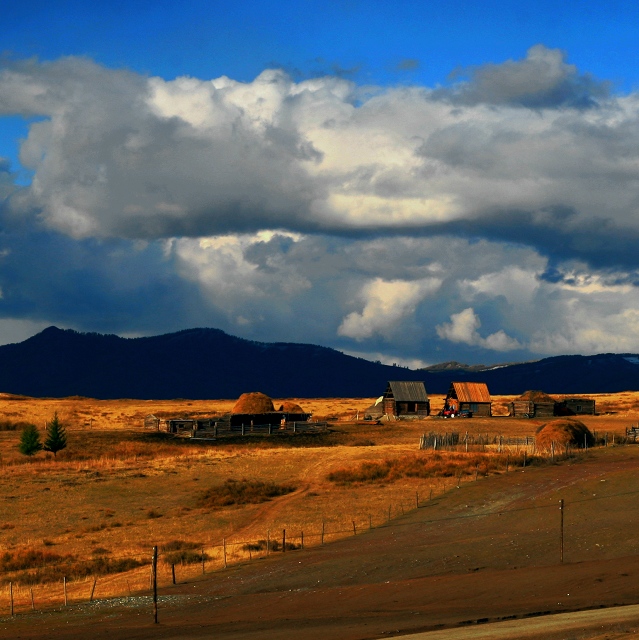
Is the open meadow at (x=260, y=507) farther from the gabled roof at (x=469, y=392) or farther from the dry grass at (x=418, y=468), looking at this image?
the gabled roof at (x=469, y=392)

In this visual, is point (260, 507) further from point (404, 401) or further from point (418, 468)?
point (404, 401)

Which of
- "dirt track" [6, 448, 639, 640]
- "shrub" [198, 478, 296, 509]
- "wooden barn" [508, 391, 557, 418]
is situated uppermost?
"wooden barn" [508, 391, 557, 418]

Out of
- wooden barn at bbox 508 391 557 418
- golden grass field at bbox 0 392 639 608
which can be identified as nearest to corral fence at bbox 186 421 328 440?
golden grass field at bbox 0 392 639 608

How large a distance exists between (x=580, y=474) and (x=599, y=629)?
35299 millimetres

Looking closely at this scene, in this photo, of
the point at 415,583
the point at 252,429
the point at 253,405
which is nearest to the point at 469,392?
the point at 253,405

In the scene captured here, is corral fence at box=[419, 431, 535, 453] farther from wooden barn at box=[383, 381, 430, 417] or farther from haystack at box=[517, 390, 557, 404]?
haystack at box=[517, 390, 557, 404]

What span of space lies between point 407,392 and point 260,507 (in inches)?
2617

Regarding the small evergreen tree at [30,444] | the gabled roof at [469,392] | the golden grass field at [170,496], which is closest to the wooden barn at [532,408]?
the gabled roof at [469,392]

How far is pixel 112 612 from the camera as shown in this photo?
1330 inches

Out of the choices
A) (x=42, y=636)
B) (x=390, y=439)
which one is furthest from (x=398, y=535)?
(x=390, y=439)

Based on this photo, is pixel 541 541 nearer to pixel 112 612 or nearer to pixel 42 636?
pixel 112 612

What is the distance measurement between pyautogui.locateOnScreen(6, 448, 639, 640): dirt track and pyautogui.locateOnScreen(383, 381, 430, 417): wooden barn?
66.6 meters

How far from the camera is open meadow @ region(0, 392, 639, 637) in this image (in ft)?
132

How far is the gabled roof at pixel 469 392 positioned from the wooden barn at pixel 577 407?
890 cm
